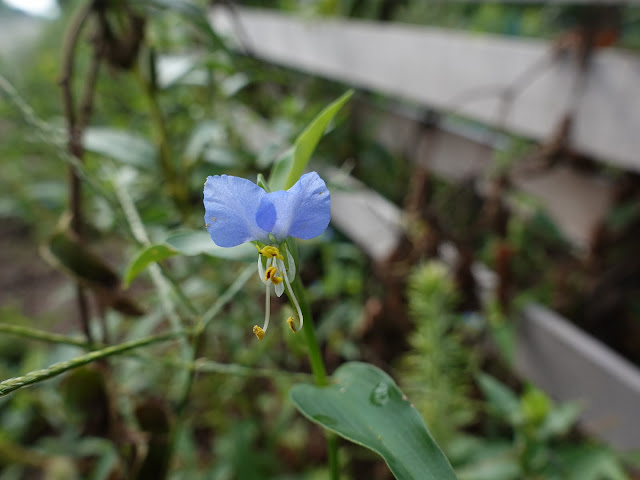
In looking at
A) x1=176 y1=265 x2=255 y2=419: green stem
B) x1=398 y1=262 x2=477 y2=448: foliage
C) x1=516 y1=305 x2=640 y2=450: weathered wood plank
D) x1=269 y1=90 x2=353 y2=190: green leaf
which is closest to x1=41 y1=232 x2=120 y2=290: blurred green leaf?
x1=176 y1=265 x2=255 y2=419: green stem

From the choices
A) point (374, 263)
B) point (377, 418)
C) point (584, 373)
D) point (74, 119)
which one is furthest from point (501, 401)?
point (74, 119)

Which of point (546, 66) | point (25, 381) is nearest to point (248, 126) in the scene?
point (546, 66)

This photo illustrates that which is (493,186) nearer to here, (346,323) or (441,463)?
(346,323)

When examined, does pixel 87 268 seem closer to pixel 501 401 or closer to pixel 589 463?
pixel 501 401

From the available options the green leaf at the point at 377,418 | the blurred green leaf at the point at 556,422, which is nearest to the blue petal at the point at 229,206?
the green leaf at the point at 377,418

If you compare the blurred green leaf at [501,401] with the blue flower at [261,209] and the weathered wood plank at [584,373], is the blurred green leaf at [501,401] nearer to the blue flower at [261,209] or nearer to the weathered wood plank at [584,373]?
the weathered wood plank at [584,373]

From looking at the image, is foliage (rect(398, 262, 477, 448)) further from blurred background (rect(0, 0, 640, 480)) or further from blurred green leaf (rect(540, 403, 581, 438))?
blurred green leaf (rect(540, 403, 581, 438))
